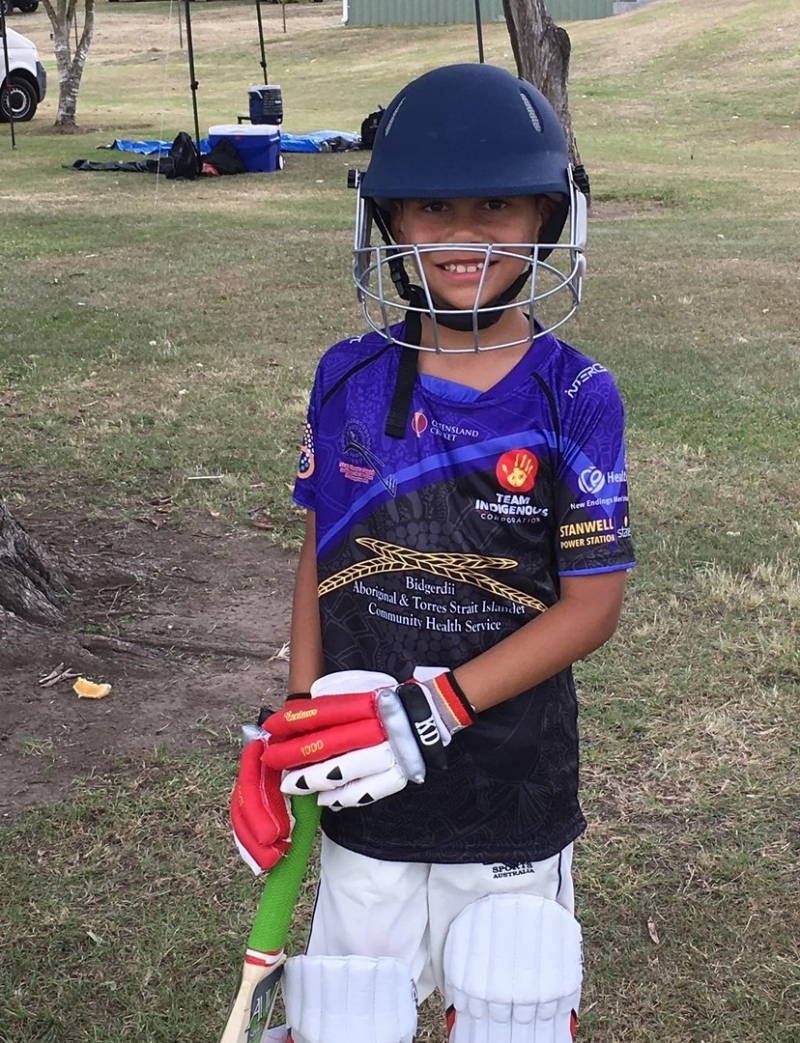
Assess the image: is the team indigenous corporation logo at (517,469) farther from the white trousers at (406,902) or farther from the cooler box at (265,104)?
the cooler box at (265,104)

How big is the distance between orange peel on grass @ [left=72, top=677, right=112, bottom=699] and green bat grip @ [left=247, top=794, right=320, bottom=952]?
194 centimetres

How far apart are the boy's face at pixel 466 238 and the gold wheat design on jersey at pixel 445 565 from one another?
1.17ft

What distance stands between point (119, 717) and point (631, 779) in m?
1.41

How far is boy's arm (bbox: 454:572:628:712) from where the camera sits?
1751 mm

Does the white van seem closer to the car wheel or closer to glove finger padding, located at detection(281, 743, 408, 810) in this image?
the car wheel

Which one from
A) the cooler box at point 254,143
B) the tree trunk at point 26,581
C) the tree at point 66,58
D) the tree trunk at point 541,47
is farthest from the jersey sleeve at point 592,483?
the tree at point 66,58

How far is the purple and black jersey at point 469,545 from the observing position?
5.85 feet

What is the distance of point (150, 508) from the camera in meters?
5.04

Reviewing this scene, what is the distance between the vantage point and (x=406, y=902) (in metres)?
1.88

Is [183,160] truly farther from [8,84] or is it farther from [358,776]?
[358,776]

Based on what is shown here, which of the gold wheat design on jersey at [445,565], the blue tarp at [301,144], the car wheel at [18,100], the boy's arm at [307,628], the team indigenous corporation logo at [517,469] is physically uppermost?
the team indigenous corporation logo at [517,469]

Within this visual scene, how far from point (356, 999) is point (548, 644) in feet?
1.84

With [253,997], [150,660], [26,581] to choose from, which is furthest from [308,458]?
[26,581]

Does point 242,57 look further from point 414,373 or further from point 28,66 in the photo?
point 414,373
